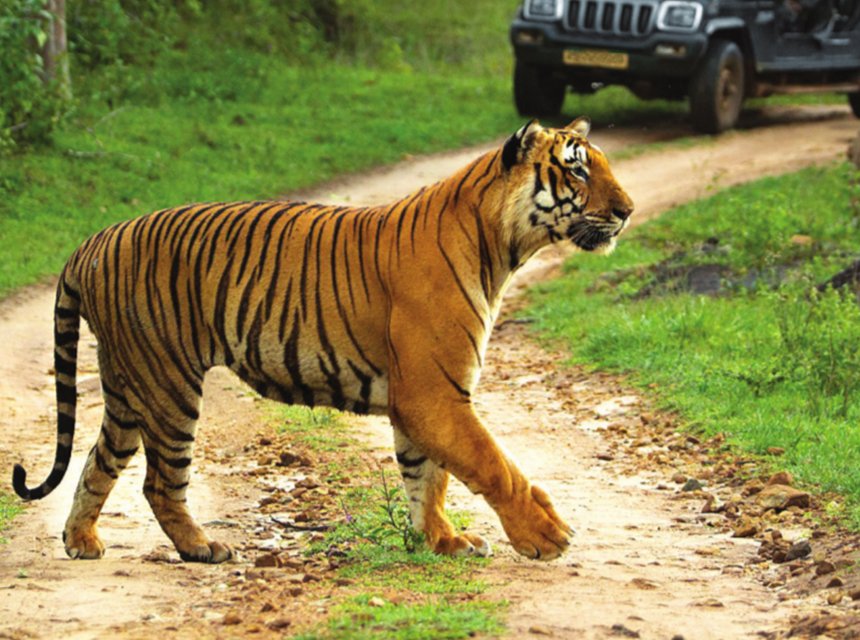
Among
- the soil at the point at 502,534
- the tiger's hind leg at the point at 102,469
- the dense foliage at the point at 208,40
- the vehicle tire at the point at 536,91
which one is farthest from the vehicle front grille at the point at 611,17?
the tiger's hind leg at the point at 102,469

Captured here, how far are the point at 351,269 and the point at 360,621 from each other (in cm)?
162

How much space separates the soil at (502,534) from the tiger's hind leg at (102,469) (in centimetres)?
12

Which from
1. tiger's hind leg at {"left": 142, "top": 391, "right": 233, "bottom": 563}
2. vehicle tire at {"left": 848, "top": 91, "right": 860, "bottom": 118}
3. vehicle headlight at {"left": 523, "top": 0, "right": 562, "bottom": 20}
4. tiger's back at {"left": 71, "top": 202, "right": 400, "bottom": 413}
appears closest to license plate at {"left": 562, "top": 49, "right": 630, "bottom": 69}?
vehicle headlight at {"left": 523, "top": 0, "right": 562, "bottom": 20}

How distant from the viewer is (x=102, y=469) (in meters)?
5.84

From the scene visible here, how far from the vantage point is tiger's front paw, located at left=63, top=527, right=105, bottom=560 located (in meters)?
5.76

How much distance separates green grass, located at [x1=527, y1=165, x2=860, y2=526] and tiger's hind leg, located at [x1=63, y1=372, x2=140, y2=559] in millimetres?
2772

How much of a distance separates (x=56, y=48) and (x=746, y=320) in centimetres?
749

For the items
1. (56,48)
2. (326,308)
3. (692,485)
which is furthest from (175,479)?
(56,48)

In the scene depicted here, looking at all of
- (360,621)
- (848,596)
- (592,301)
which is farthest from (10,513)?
(592,301)

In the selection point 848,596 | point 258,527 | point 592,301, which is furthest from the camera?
point 592,301

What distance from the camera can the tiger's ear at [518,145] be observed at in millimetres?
5492

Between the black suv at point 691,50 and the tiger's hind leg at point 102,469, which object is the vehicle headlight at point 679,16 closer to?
the black suv at point 691,50

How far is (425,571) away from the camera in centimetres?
528

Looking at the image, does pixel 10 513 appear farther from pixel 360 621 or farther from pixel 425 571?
pixel 360 621
